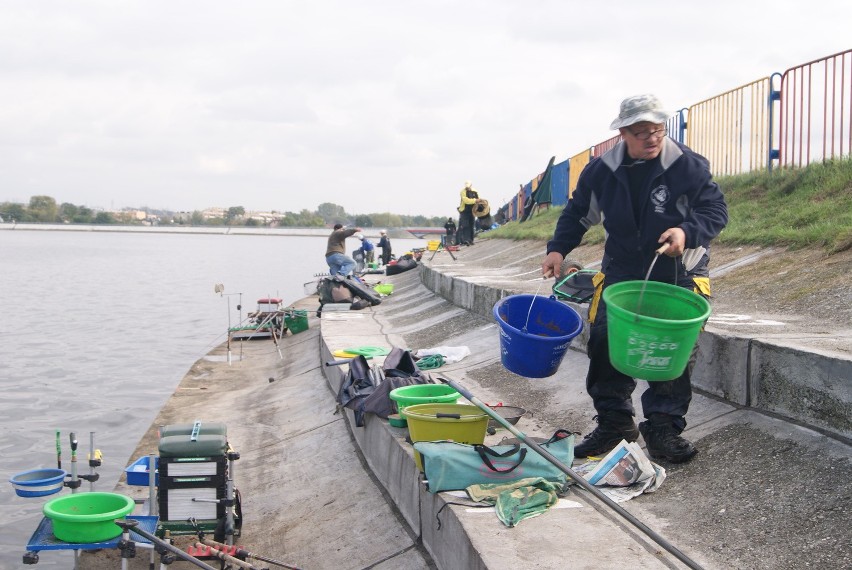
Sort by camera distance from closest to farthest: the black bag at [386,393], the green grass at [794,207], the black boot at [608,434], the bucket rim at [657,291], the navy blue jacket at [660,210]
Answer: the bucket rim at [657,291]
the navy blue jacket at [660,210]
the black boot at [608,434]
the black bag at [386,393]
the green grass at [794,207]

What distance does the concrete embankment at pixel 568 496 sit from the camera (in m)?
A: 3.23

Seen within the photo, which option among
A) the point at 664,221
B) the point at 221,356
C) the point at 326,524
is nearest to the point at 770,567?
the point at 664,221

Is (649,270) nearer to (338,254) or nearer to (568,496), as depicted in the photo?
(568,496)

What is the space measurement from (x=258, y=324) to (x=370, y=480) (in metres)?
11.6

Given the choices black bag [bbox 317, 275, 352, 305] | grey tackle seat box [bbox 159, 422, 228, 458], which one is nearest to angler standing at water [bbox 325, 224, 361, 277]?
black bag [bbox 317, 275, 352, 305]

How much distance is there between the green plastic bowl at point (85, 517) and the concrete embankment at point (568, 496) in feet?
4.03

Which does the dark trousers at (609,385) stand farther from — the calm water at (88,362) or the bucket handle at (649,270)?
the calm water at (88,362)

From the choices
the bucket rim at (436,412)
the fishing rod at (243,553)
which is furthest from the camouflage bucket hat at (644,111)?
the fishing rod at (243,553)

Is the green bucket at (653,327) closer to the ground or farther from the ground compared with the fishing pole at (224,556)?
farther from the ground

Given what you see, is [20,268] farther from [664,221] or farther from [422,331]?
[664,221]

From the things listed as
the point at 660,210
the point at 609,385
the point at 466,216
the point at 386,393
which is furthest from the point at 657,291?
the point at 466,216

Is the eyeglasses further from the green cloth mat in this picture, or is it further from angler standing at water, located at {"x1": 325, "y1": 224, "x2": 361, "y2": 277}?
angler standing at water, located at {"x1": 325, "y1": 224, "x2": 361, "y2": 277}

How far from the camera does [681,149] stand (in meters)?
4.10

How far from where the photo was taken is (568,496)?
3.88m
